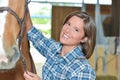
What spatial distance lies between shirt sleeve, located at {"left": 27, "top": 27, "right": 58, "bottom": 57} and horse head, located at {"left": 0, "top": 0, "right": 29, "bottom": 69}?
11cm

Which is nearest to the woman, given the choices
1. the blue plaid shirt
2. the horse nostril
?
the blue plaid shirt

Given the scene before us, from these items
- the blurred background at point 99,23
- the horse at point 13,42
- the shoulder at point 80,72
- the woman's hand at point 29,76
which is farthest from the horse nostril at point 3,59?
the blurred background at point 99,23

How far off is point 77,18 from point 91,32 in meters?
0.08

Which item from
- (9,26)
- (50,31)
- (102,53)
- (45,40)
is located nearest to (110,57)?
(102,53)

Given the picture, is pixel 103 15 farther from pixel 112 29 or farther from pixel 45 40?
pixel 45 40

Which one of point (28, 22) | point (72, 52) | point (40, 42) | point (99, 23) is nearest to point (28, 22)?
point (28, 22)

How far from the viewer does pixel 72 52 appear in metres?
1.11

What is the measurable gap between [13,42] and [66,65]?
22cm

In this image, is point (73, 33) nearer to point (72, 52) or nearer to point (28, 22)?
point (72, 52)

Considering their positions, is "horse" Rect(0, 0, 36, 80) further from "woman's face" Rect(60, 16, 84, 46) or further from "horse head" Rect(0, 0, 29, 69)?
"woman's face" Rect(60, 16, 84, 46)

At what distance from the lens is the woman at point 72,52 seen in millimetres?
1063

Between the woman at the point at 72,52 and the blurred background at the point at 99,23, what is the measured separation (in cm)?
204

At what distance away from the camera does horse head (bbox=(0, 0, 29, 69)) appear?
94 cm

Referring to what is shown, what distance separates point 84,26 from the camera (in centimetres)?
114
